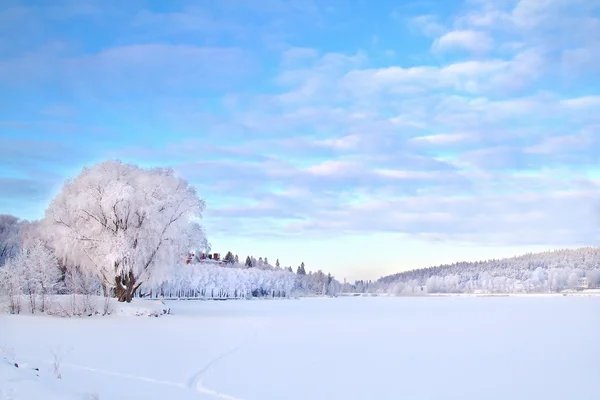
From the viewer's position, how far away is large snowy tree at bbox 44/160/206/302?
40.4 metres

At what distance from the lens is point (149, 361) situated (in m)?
17.0

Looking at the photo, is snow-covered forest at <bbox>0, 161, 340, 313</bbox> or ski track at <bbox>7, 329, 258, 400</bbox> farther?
snow-covered forest at <bbox>0, 161, 340, 313</bbox>

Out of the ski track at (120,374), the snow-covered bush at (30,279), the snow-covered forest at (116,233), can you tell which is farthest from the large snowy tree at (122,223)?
the ski track at (120,374)

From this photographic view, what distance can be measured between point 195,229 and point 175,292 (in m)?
79.4

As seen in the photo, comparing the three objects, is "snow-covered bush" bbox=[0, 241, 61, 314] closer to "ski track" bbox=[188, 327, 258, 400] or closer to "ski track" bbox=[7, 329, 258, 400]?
"ski track" bbox=[7, 329, 258, 400]

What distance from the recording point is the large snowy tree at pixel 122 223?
40406mm

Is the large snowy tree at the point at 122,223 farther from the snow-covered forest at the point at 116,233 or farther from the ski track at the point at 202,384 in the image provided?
the ski track at the point at 202,384

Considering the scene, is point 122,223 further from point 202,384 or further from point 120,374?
point 202,384

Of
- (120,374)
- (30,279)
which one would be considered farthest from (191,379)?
(30,279)

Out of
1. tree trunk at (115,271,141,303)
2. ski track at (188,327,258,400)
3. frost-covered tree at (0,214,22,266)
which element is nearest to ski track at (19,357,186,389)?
ski track at (188,327,258,400)

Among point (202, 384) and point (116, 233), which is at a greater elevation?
point (116, 233)

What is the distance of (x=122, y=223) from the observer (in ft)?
136

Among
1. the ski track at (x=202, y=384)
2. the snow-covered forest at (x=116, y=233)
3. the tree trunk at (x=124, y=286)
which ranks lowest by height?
the ski track at (x=202, y=384)

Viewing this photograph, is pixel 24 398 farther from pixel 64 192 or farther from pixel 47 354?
pixel 64 192
